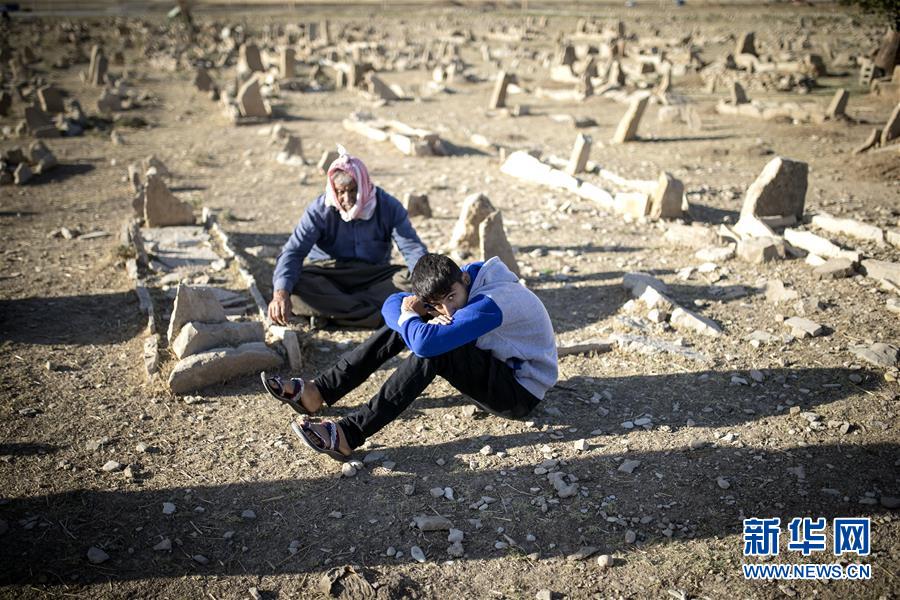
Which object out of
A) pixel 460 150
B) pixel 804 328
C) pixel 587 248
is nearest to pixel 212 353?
pixel 587 248

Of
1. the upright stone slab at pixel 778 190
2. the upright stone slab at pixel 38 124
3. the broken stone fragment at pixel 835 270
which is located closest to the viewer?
the broken stone fragment at pixel 835 270

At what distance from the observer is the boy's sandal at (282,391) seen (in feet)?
14.0

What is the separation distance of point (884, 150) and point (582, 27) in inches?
811

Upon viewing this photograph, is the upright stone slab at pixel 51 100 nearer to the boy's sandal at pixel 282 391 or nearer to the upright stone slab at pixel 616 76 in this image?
the upright stone slab at pixel 616 76

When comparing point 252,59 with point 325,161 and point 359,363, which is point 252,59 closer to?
point 325,161

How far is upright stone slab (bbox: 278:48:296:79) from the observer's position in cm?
1897

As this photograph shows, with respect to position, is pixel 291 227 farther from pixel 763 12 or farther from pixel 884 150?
pixel 763 12

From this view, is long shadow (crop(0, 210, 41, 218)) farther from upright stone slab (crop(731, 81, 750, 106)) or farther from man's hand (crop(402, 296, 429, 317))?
upright stone slab (crop(731, 81, 750, 106))

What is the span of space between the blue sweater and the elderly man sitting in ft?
5.08

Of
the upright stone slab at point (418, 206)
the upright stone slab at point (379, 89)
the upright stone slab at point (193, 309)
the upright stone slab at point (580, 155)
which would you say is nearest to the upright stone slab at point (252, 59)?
the upright stone slab at point (379, 89)

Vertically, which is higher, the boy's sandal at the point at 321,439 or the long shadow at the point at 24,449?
the boy's sandal at the point at 321,439

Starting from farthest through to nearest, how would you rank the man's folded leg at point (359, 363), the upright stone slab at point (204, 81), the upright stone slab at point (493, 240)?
the upright stone slab at point (204, 81)
the upright stone slab at point (493, 240)
the man's folded leg at point (359, 363)

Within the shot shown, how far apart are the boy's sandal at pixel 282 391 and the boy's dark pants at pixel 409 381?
0.14 metres

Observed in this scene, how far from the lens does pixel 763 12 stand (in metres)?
34.1
